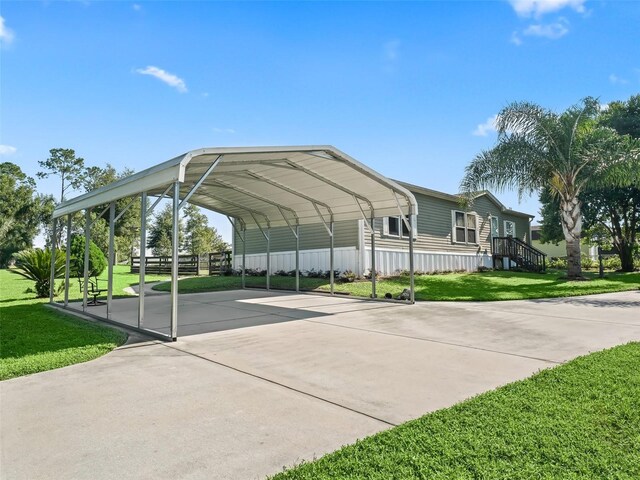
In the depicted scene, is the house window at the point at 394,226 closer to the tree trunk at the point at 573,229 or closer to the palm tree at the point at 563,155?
the palm tree at the point at 563,155

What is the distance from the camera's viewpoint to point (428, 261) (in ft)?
60.2

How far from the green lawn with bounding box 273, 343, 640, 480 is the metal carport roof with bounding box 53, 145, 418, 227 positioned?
192 inches

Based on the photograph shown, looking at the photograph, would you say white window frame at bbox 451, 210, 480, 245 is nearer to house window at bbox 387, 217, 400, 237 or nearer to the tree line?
house window at bbox 387, 217, 400, 237

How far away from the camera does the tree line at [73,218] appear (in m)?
37.1

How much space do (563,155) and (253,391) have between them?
1652 cm

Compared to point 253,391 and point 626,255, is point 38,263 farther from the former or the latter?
point 626,255

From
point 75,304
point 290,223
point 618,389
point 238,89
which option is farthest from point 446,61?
point 75,304

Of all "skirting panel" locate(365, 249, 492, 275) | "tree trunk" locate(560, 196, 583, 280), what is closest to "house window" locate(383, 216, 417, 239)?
"skirting panel" locate(365, 249, 492, 275)

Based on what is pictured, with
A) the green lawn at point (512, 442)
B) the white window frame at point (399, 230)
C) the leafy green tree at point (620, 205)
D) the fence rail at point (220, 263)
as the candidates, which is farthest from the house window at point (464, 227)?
the green lawn at point (512, 442)

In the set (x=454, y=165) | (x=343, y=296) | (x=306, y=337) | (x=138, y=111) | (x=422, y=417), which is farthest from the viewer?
(x=454, y=165)

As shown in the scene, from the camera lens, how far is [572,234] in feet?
53.4

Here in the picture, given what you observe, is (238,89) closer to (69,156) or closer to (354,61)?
(354,61)

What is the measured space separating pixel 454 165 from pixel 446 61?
7652 millimetres

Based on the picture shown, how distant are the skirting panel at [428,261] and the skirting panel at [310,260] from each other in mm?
706
